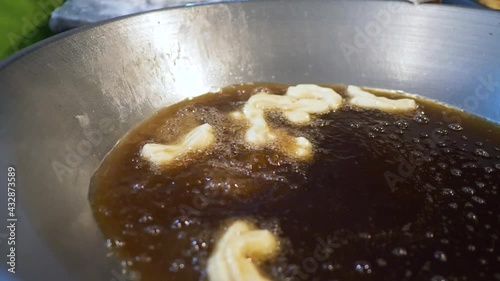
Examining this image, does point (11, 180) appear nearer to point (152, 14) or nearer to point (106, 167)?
point (106, 167)

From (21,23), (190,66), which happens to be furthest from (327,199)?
(21,23)

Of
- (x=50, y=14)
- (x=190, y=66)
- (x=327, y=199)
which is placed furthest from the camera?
(x=50, y=14)

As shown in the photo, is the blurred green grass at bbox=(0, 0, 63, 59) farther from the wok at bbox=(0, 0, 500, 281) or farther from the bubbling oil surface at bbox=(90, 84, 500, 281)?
the bubbling oil surface at bbox=(90, 84, 500, 281)

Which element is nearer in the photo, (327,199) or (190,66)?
(327,199)

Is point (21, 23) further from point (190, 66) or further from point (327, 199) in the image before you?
point (327, 199)

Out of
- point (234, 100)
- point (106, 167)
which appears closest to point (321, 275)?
point (106, 167)

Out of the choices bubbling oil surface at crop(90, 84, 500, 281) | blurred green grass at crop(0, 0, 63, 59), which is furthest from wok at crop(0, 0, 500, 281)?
blurred green grass at crop(0, 0, 63, 59)
